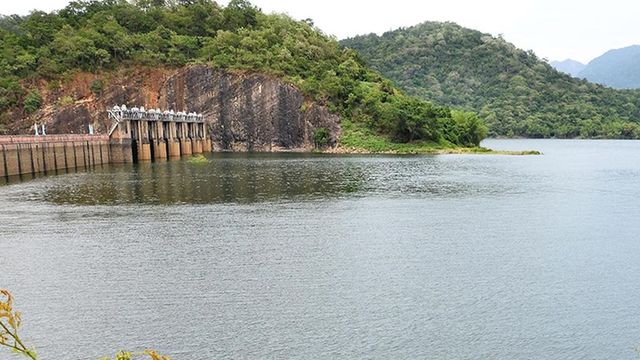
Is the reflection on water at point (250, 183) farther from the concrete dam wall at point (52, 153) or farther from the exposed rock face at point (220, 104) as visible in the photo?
the exposed rock face at point (220, 104)

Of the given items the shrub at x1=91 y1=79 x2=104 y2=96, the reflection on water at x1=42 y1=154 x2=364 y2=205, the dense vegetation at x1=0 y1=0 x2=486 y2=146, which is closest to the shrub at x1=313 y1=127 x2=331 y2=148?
the dense vegetation at x1=0 y1=0 x2=486 y2=146

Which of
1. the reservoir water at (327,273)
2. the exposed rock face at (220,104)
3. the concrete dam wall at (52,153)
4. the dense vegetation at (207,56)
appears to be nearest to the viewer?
the reservoir water at (327,273)

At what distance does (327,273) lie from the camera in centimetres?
2798

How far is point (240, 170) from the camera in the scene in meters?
83.2

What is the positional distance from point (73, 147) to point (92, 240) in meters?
61.5

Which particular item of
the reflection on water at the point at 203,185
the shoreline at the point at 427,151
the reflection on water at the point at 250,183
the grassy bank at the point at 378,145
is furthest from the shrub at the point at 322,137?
the reflection on water at the point at 203,185

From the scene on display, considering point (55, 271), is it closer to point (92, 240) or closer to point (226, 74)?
point (92, 240)

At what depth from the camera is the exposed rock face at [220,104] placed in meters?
131

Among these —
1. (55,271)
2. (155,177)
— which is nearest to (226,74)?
(155,177)

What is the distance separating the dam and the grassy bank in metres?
36.1

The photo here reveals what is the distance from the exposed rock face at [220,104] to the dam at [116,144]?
7.60m

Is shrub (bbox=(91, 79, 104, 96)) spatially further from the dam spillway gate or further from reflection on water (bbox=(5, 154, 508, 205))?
reflection on water (bbox=(5, 154, 508, 205))

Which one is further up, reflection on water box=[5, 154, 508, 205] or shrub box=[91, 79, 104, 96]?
shrub box=[91, 79, 104, 96]

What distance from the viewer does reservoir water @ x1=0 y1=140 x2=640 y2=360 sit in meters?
20.2
